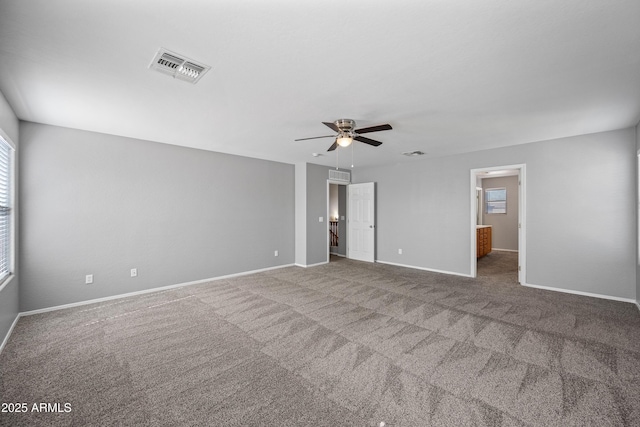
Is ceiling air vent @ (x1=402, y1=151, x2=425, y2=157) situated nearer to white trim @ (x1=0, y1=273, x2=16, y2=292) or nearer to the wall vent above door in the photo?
the wall vent above door

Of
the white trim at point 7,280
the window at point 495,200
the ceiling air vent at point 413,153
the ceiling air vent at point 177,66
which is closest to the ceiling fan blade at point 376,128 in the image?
the ceiling air vent at point 177,66

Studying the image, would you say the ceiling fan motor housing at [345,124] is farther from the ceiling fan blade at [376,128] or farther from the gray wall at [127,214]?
the gray wall at [127,214]

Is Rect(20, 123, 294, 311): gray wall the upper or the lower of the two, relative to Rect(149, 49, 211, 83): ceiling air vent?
lower

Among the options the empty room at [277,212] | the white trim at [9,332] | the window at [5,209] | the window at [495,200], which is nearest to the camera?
the empty room at [277,212]

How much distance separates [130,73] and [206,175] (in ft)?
9.58

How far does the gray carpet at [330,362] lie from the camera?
1.82m

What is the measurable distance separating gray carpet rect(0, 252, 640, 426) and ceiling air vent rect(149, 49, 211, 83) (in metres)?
2.52

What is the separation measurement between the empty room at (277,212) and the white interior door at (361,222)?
3.88 ft

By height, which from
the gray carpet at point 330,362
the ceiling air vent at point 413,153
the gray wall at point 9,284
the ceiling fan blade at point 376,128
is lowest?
the gray carpet at point 330,362

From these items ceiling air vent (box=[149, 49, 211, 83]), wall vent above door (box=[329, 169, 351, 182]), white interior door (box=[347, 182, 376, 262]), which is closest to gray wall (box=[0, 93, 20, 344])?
ceiling air vent (box=[149, 49, 211, 83])

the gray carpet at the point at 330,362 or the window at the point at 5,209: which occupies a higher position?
the window at the point at 5,209

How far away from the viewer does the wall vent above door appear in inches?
278

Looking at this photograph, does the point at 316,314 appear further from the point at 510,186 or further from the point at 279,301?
the point at 510,186

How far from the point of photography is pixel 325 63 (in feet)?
7.13
